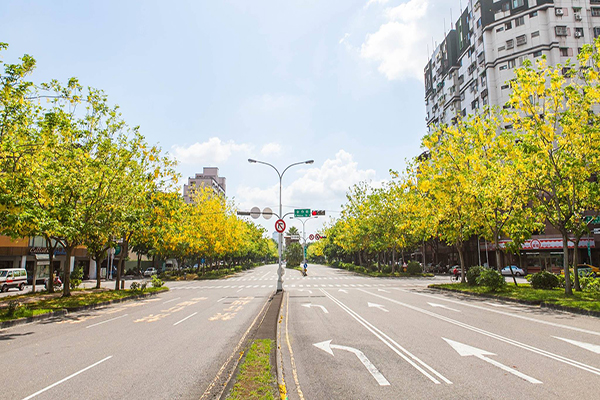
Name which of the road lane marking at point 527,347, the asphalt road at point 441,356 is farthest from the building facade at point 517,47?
the asphalt road at point 441,356

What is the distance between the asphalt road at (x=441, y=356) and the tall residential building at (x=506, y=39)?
41601 mm

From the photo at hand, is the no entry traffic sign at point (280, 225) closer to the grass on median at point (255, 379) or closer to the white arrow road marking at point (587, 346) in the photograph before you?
the grass on median at point (255, 379)

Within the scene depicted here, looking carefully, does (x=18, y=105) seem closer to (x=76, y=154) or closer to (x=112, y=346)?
(x=76, y=154)

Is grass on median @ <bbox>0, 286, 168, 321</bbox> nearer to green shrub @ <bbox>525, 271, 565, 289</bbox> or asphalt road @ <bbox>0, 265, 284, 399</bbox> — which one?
asphalt road @ <bbox>0, 265, 284, 399</bbox>

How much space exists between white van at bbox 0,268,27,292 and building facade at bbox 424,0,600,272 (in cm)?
4841

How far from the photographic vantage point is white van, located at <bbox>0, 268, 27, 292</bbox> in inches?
1192

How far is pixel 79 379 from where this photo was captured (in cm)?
675

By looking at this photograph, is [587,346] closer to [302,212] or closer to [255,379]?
[255,379]

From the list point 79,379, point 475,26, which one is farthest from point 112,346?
point 475,26

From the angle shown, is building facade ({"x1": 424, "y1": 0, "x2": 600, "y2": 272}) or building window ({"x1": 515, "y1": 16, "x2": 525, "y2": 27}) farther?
building window ({"x1": 515, "y1": 16, "x2": 525, "y2": 27})

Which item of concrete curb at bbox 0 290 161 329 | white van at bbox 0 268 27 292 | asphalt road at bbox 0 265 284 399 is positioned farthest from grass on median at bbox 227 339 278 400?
white van at bbox 0 268 27 292

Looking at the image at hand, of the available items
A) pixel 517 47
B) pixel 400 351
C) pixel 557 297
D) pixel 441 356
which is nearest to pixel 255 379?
pixel 400 351

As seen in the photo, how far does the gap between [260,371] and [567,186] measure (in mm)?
17834

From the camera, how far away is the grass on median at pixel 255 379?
17.9 ft
